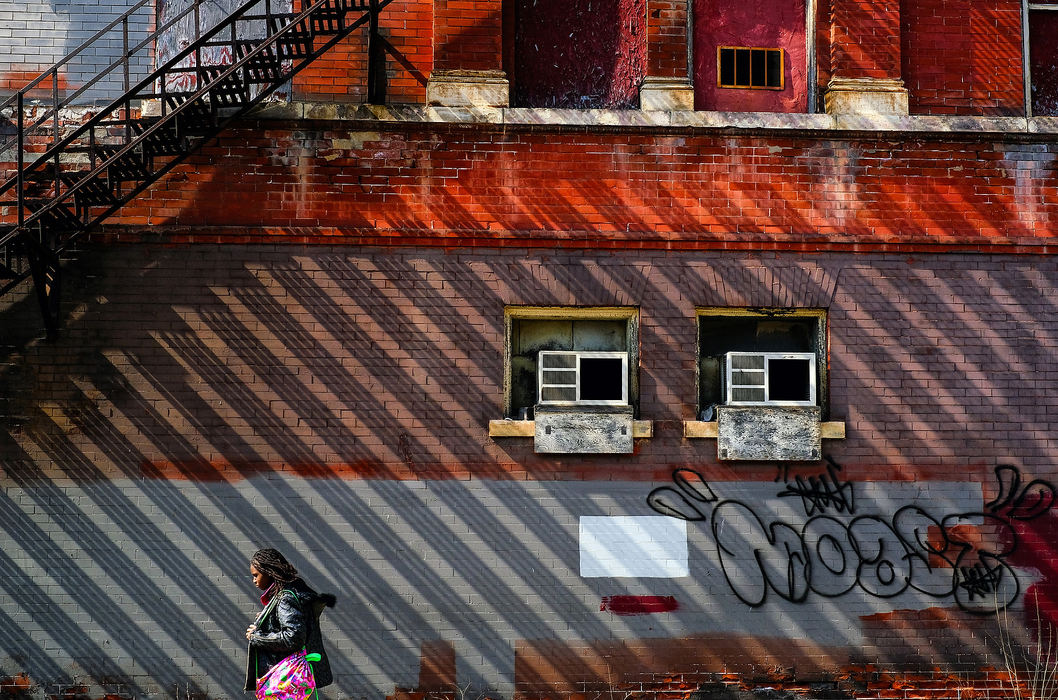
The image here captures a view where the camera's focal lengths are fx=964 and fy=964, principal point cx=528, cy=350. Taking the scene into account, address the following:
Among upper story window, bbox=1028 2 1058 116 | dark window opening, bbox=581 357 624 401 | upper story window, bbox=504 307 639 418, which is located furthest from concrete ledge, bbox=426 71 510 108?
upper story window, bbox=1028 2 1058 116

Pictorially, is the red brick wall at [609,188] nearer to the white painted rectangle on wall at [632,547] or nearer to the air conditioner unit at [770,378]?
the air conditioner unit at [770,378]

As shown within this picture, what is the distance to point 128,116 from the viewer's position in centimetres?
779

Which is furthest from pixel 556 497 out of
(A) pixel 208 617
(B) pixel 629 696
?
(A) pixel 208 617

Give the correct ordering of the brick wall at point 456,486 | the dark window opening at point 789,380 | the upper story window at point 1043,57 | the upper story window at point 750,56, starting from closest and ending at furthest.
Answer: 1. the brick wall at point 456,486
2. the dark window opening at point 789,380
3. the upper story window at point 750,56
4. the upper story window at point 1043,57

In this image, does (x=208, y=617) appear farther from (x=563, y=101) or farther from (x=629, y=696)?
(x=563, y=101)

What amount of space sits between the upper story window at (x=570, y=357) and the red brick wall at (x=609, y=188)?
692 mm

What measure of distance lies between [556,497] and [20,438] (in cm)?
461

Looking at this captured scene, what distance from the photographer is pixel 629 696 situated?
8.21 m

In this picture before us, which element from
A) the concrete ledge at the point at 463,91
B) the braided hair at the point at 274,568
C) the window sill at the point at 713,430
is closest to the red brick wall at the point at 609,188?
the concrete ledge at the point at 463,91

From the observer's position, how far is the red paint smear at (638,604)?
8.29 metres

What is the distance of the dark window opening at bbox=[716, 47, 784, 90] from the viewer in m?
9.14

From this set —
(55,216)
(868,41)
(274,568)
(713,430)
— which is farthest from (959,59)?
(55,216)

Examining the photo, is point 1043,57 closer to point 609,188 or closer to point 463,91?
point 609,188

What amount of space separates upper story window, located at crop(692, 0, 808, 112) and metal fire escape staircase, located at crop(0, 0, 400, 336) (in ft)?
9.61
